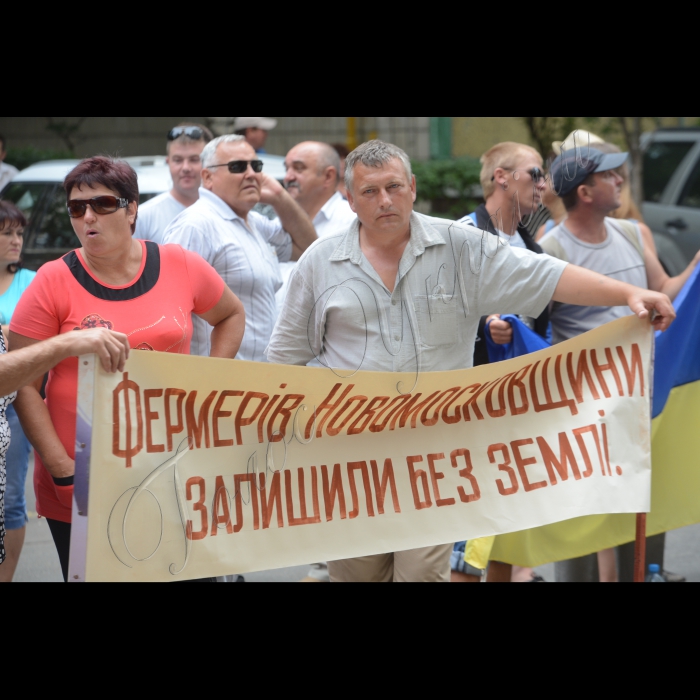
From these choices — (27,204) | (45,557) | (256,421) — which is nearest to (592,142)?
(256,421)

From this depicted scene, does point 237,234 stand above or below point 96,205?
above

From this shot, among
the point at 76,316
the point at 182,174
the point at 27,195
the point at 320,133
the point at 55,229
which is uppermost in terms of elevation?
the point at 320,133

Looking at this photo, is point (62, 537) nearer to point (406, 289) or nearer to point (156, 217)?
point (406, 289)

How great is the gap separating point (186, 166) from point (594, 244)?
239cm

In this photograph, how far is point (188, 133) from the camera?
17.9 ft

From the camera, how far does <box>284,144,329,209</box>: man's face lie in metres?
5.75

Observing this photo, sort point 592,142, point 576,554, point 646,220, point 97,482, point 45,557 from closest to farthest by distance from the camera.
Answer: point 97,482
point 576,554
point 592,142
point 45,557
point 646,220

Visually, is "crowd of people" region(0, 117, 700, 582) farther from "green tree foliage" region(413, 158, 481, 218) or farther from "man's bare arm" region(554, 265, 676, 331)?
"green tree foliage" region(413, 158, 481, 218)

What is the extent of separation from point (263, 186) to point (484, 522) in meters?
2.32

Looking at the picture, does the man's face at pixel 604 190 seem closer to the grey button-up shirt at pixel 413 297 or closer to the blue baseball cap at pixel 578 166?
the blue baseball cap at pixel 578 166

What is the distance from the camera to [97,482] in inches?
111

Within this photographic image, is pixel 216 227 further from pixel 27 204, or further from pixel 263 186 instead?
pixel 27 204

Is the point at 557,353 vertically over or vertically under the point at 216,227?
under

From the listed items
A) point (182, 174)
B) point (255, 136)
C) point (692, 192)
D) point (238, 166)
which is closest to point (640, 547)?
point (238, 166)
